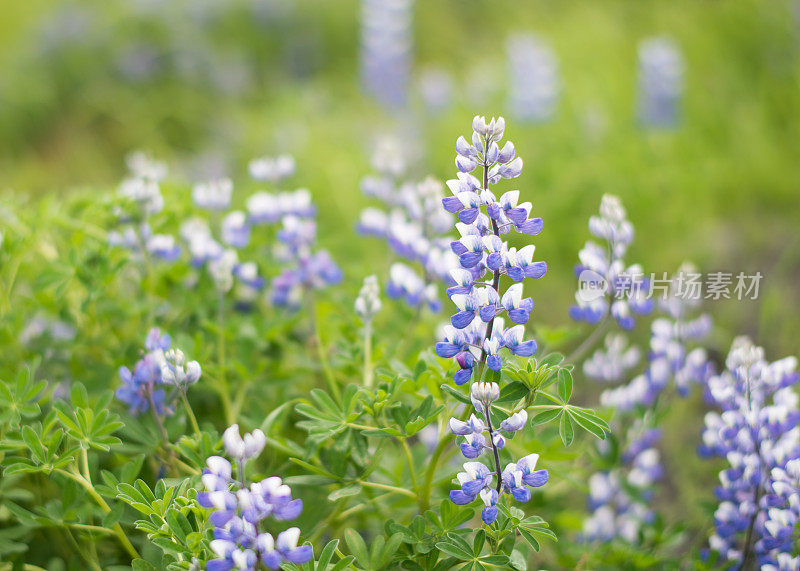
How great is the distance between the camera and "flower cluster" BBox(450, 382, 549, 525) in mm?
1223

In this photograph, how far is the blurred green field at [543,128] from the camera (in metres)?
3.19

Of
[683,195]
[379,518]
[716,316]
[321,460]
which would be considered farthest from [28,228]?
[683,195]

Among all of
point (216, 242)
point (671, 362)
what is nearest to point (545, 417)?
point (671, 362)

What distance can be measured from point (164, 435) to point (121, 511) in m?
0.16

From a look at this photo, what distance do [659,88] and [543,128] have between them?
69 cm

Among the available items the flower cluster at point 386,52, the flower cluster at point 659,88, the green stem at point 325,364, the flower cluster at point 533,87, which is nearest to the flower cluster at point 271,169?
the green stem at point 325,364

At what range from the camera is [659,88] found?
4.10 metres

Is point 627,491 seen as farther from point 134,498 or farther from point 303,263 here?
point 134,498

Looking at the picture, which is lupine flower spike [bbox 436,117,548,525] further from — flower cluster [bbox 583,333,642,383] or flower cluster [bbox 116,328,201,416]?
flower cluster [bbox 583,333,642,383]

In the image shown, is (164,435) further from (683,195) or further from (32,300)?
(683,195)

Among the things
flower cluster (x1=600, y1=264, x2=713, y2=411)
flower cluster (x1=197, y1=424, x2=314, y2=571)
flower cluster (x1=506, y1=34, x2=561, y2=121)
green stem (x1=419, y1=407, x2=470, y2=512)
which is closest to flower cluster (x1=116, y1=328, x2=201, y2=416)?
flower cluster (x1=197, y1=424, x2=314, y2=571)

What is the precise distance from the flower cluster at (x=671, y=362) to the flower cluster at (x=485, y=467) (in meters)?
0.68

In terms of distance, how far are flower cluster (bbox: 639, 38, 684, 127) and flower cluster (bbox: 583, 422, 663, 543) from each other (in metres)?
2.64

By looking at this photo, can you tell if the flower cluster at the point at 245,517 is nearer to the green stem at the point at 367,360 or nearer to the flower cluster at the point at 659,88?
the green stem at the point at 367,360
